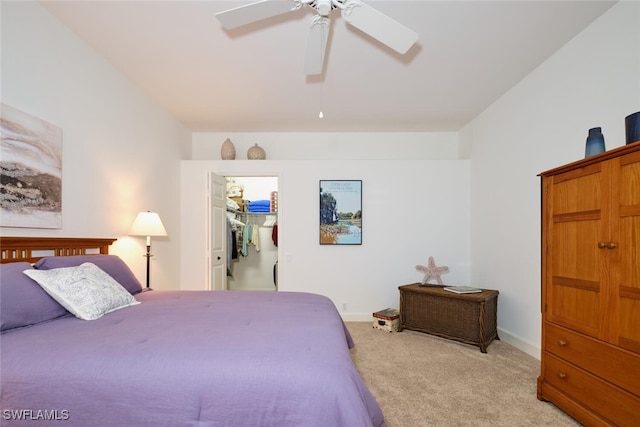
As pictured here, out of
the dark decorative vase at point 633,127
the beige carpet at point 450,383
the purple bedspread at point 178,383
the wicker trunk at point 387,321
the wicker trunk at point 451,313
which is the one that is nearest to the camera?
the purple bedspread at point 178,383

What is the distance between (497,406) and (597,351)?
72cm

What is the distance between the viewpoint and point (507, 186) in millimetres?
3475

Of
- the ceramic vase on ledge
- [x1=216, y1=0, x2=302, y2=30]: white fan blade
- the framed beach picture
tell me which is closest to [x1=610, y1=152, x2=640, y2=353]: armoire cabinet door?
[x1=216, y1=0, x2=302, y2=30]: white fan blade

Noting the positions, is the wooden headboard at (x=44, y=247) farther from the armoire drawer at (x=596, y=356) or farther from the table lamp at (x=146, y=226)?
the armoire drawer at (x=596, y=356)

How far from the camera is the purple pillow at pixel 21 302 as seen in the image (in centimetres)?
152

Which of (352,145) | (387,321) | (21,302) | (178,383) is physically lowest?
(387,321)

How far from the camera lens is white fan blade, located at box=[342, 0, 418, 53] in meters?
1.69

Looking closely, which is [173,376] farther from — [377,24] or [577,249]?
[577,249]

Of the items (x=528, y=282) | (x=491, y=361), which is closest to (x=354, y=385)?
(x=491, y=361)

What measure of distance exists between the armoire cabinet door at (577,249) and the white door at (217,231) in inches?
139

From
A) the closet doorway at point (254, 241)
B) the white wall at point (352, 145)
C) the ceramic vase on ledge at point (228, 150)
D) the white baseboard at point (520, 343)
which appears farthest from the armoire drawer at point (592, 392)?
the closet doorway at point (254, 241)

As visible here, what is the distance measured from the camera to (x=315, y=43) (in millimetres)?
2006

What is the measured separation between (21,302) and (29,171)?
94cm

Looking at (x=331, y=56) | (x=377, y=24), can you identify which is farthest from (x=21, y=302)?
(x=331, y=56)
